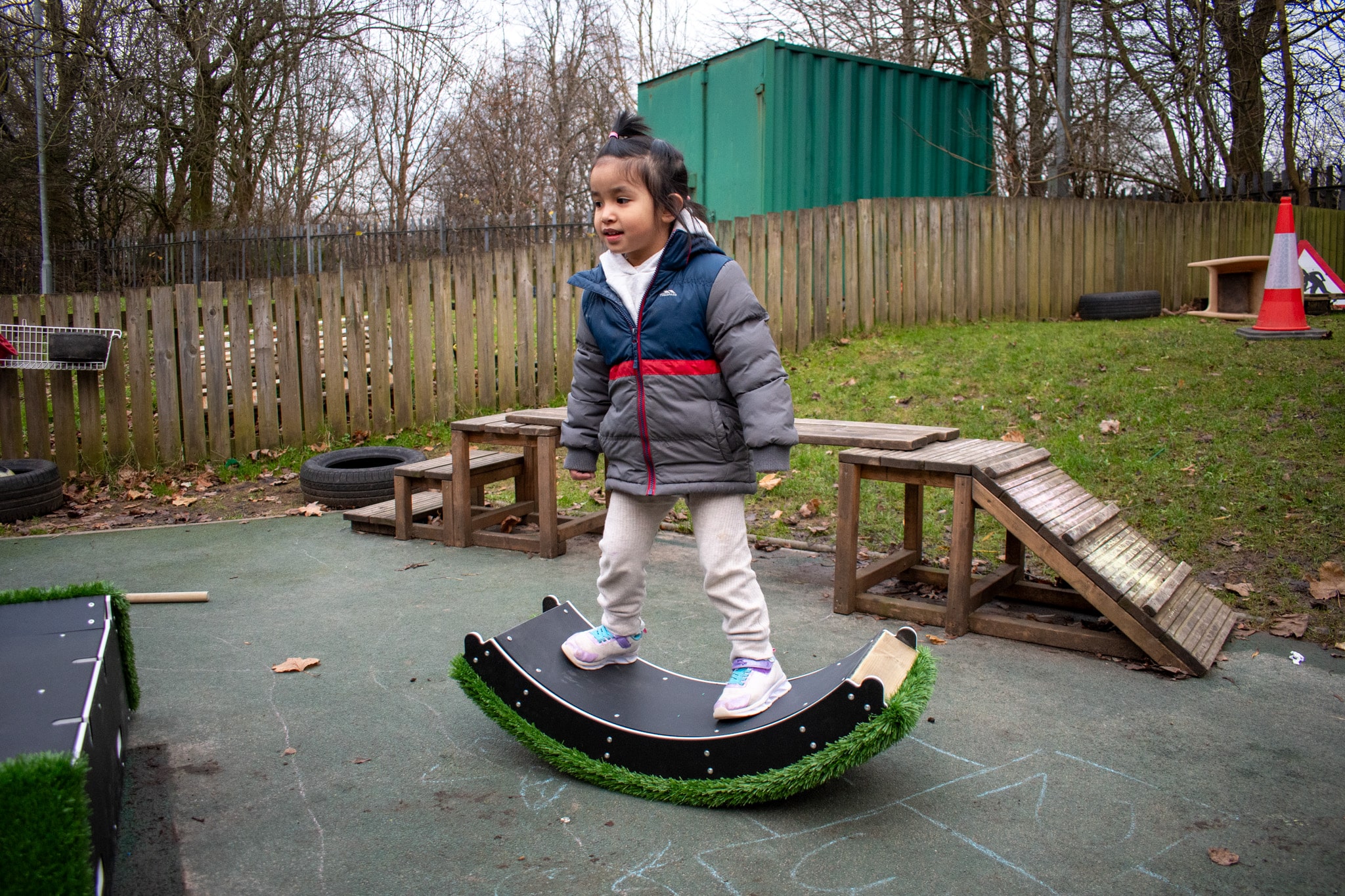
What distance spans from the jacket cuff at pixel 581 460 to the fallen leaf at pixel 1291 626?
10.4ft

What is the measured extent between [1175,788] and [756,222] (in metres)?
7.99

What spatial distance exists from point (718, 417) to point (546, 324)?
22.9 feet

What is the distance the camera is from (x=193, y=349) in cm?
846

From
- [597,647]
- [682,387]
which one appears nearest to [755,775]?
[597,647]

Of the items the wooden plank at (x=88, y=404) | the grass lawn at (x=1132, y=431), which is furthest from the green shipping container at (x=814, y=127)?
the wooden plank at (x=88, y=404)

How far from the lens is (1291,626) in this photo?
4352 millimetres

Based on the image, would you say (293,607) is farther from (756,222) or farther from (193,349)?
(756,222)

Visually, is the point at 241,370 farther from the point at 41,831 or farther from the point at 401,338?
the point at 41,831

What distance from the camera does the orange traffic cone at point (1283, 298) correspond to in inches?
354

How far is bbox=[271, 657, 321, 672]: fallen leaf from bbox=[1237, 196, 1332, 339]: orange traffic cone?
341 inches

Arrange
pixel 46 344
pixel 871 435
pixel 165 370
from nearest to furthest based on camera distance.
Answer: pixel 871 435, pixel 46 344, pixel 165 370

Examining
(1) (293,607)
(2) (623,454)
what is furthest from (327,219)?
(2) (623,454)

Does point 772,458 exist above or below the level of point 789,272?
below

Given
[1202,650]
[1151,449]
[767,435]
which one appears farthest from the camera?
[1151,449]
